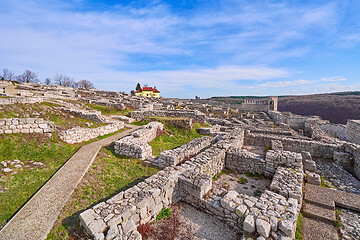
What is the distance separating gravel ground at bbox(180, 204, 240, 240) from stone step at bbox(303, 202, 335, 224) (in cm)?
322

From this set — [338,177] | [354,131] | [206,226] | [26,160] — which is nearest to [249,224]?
[206,226]

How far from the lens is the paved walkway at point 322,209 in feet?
18.4

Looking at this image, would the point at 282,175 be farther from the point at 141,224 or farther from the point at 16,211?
the point at 16,211

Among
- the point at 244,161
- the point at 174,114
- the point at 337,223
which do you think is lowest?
the point at 337,223

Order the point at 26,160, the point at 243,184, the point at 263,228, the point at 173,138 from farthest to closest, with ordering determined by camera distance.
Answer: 1. the point at 173,138
2. the point at 243,184
3. the point at 26,160
4. the point at 263,228

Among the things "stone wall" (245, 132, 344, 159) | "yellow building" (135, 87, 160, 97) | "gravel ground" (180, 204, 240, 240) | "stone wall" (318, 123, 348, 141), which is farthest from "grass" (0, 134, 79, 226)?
"yellow building" (135, 87, 160, 97)

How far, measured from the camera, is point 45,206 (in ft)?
18.7

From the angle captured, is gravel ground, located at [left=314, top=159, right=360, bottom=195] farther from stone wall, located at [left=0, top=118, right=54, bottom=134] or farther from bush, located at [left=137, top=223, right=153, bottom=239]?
stone wall, located at [left=0, top=118, right=54, bottom=134]

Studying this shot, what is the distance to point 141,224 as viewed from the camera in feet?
18.6

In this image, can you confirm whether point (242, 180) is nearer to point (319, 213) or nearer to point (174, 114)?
point (319, 213)

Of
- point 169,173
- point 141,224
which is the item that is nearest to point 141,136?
point 169,173

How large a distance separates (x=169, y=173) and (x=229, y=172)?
4.66 meters

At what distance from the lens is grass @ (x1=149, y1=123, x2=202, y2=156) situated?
13788 millimetres

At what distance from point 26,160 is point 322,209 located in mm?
13959
